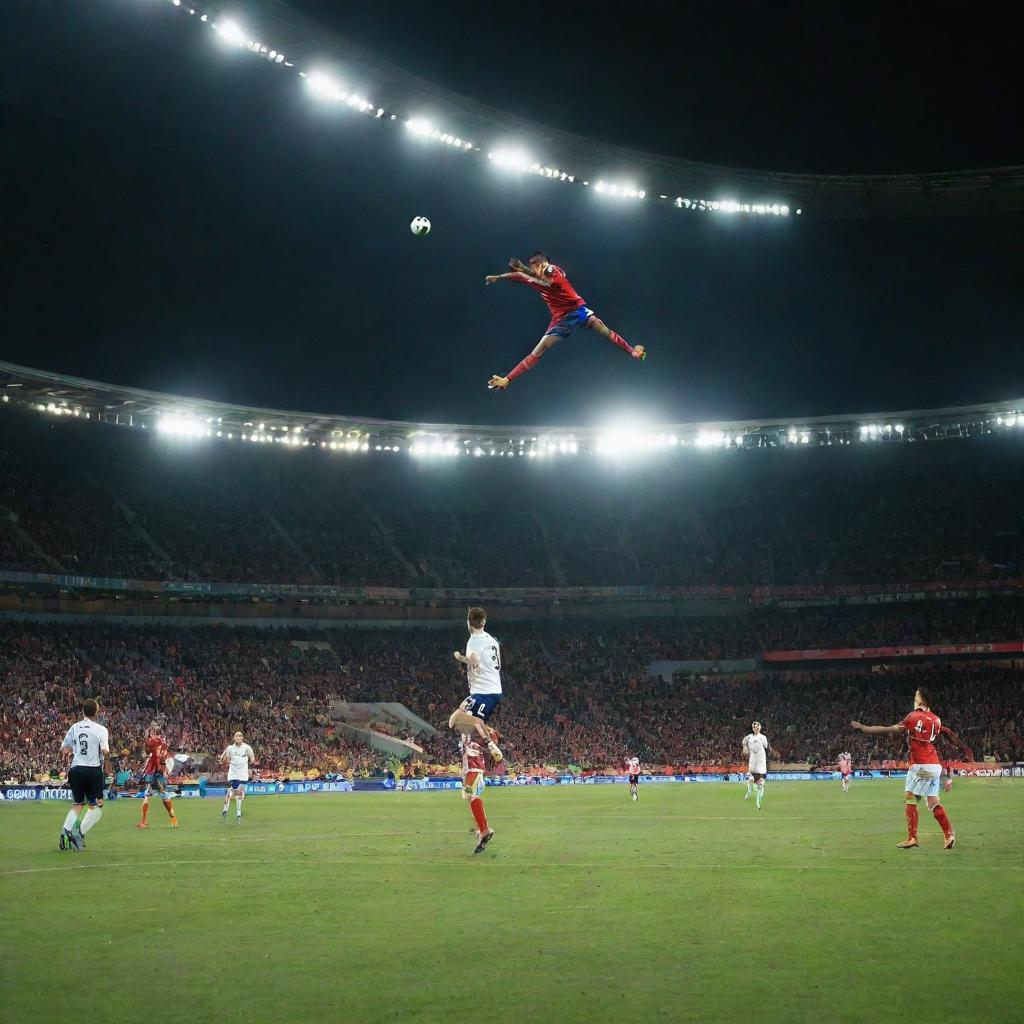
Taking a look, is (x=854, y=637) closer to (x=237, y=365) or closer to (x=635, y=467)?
(x=635, y=467)

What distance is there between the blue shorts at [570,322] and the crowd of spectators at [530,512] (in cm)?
4300

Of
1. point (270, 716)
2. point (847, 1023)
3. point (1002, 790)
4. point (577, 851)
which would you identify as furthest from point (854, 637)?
point (847, 1023)

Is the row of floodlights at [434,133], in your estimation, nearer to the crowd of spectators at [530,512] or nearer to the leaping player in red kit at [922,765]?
the crowd of spectators at [530,512]

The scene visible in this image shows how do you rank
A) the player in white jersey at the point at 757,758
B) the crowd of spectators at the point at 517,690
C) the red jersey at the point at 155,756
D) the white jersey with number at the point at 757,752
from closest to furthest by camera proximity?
the red jersey at the point at 155,756
the player in white jersey at the point at 757,758
the white jersey with number at the point at 757,752
the crowd of spectators at the point at 517,690

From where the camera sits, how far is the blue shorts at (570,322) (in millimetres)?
15065

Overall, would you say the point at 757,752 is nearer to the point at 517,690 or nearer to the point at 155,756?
the point at 155,756

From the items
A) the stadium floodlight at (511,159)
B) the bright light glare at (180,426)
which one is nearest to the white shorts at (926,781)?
the stadium floodlight at (511,159)

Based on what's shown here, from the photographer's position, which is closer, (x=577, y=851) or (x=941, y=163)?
(x=577, y=851)

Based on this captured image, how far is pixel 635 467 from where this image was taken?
2859 inches

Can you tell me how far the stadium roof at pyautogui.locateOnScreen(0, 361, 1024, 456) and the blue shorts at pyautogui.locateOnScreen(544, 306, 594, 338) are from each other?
3828 centimetres

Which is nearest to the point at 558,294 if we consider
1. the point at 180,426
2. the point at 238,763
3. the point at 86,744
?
the point at 86,744

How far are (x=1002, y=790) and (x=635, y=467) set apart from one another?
133 ft

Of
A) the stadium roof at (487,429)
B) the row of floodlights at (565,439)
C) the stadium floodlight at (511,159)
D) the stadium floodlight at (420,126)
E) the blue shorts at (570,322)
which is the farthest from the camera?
the row of floodlights at (565,439)

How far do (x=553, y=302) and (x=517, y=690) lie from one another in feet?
150
